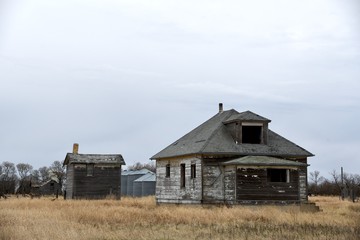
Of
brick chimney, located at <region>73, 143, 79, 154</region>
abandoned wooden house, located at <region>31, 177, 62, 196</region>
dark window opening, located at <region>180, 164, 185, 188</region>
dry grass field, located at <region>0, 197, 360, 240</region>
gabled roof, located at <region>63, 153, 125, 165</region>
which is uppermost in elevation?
brick chimney, located at <region>73, 143, 79, 154</region>

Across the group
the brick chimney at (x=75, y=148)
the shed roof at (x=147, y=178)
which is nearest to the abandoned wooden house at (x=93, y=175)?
the brick chimney at (x=75, y=148)

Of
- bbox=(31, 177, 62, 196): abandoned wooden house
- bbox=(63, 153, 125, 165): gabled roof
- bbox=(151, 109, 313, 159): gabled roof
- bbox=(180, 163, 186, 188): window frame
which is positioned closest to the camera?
bbox=(151, 109, 313, 159): gabled roof

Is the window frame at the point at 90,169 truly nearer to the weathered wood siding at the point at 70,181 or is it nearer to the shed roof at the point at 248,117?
the weathered wood siding at the point at 70,181

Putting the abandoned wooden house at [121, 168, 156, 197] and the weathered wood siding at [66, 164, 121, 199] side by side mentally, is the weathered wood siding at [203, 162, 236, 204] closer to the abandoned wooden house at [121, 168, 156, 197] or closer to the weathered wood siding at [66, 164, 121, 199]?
the weathered wood siding at [66, 164, 121, 199]

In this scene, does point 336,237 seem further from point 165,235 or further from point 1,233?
point 1,233

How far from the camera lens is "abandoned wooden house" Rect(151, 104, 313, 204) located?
2639cm

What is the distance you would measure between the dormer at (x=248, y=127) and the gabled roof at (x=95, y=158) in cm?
1509

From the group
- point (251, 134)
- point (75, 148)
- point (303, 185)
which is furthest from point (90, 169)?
point (303, 185)

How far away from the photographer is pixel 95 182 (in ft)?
137

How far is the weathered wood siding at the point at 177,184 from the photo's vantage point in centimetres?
2789

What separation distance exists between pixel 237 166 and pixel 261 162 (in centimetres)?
128

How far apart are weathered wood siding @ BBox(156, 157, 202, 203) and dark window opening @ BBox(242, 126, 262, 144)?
3.79 metres

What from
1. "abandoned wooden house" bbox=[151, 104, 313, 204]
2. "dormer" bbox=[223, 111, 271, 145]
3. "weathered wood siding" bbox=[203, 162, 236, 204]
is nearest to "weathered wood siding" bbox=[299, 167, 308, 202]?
"abandoned wooden house" bbox=[151, 104, 313, 204]

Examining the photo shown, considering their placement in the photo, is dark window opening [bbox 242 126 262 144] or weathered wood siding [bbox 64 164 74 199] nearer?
dark window opening [bbox 242 126 262 144]
